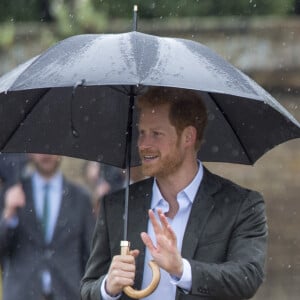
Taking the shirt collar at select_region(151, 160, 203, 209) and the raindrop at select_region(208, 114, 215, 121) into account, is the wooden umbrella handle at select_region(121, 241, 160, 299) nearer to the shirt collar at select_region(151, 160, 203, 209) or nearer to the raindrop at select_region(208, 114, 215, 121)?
the shirt collar at select_region(151, 160, 203, 209)

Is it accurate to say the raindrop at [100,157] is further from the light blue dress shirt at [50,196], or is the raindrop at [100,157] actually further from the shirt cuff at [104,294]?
the light blue dress shirt at [50,196]

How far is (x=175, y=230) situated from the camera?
6.12 meters

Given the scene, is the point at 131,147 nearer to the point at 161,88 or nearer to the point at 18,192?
the point at 161,88

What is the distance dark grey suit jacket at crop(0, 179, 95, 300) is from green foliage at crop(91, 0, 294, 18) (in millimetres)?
6337

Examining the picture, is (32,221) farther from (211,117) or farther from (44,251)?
(211,117)

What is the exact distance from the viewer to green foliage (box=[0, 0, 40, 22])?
17.4 meters

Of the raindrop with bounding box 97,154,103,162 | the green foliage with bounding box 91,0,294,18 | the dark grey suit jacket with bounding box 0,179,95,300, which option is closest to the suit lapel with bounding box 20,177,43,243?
the dark grey suit jacket with bounding box 0,179,95,300

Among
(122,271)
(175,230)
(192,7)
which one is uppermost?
(192,7)

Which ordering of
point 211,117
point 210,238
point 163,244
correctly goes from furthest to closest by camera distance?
1. point 211,117
2. point 210,238
3. point 163,244

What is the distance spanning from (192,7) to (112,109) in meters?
10.4

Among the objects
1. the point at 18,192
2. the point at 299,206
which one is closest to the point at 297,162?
the point at 299,206

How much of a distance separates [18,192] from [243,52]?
5.56m

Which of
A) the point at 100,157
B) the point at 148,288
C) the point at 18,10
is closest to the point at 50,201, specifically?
the point at 100,157

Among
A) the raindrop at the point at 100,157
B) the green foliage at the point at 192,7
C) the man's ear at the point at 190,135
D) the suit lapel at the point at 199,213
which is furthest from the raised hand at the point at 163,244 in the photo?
the green foliage at the point at 192,7
